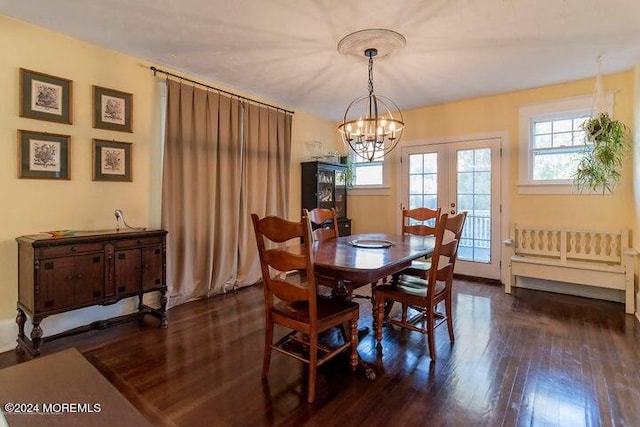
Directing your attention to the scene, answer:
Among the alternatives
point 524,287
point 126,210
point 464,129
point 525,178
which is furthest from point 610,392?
point 126,210

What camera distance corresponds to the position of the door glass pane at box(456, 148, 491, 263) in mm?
4484

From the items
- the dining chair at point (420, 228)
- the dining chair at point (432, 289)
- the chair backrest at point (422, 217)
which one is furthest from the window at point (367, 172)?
the dining chair at point (432, 289)

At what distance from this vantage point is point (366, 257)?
223 cm

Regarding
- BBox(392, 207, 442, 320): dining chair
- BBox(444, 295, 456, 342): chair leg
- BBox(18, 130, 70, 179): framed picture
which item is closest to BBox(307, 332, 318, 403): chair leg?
BBox(444, 295, 456, 342): chair leg

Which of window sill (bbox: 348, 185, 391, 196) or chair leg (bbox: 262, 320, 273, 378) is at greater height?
window sill (bbox: 348, 185, 391, 196)

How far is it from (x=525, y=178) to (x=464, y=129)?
1022mm

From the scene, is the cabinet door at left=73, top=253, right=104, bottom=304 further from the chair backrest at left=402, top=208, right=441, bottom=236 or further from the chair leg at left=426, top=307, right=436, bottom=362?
the chair backrest at left=402, top=208, right=441, bottom=236

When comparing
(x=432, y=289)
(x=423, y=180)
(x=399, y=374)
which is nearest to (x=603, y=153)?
(x=423, y=180)

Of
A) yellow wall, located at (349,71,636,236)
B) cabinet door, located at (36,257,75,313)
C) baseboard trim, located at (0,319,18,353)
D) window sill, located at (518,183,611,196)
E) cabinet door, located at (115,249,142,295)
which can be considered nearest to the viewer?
A: cabinet door, located at (36,257,75,313)

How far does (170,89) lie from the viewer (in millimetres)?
3389

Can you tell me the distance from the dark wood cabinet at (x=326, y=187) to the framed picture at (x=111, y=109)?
2.49 m

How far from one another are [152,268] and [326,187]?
9.42 feet

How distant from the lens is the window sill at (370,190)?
539cm

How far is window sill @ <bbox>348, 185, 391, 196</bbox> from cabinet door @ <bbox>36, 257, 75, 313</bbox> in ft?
13.6
